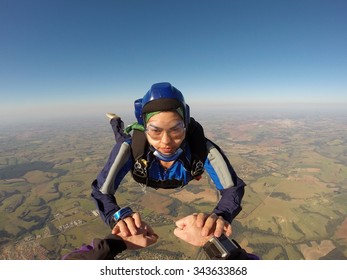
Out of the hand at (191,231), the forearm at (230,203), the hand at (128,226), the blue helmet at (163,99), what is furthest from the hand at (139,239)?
the blue helmet at (163,99)

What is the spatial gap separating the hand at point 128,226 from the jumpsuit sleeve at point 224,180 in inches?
27.5

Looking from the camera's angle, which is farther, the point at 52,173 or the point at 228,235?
the point at 52,173

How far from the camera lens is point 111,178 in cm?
193

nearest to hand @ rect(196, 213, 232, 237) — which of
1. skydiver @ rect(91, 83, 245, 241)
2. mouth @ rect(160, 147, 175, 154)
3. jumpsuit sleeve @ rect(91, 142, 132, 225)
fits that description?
skydiver @ rect(91, 83, 245, 241)

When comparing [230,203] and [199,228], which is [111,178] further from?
[230,203]

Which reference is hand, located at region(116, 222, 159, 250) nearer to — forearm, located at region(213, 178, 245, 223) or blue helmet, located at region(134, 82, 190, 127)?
forearm, located at region(213, 178, 245, 223)

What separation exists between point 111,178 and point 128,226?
605mm

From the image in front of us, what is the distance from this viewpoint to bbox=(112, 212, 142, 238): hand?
142cm

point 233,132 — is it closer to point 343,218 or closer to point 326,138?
point 326,138

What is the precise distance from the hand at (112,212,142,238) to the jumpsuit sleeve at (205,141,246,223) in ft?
2.29

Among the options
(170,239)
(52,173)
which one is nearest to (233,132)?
(52,173)

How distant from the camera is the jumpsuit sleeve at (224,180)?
1.84m
